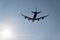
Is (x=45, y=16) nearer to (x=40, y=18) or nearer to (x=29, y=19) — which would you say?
(x=40, y=18)

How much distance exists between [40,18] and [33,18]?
18.2 feet

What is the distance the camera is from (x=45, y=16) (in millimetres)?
104438

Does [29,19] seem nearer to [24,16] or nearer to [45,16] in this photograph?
[24,16]

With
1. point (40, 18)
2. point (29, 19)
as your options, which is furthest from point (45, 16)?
point (29, 19)

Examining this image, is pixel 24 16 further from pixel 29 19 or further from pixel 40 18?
pixel 40 18

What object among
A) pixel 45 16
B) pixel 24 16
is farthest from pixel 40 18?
pixel 24 16

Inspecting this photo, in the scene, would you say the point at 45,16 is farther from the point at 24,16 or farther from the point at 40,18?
the point at 24,16

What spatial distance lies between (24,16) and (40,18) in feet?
43.1

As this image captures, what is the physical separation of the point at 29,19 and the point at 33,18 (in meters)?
3.52

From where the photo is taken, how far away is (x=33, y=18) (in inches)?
4158

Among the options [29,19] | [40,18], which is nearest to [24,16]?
Answer: [29,19]

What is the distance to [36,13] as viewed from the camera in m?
106

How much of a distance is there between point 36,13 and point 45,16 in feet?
24.6

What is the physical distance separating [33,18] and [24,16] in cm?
767
